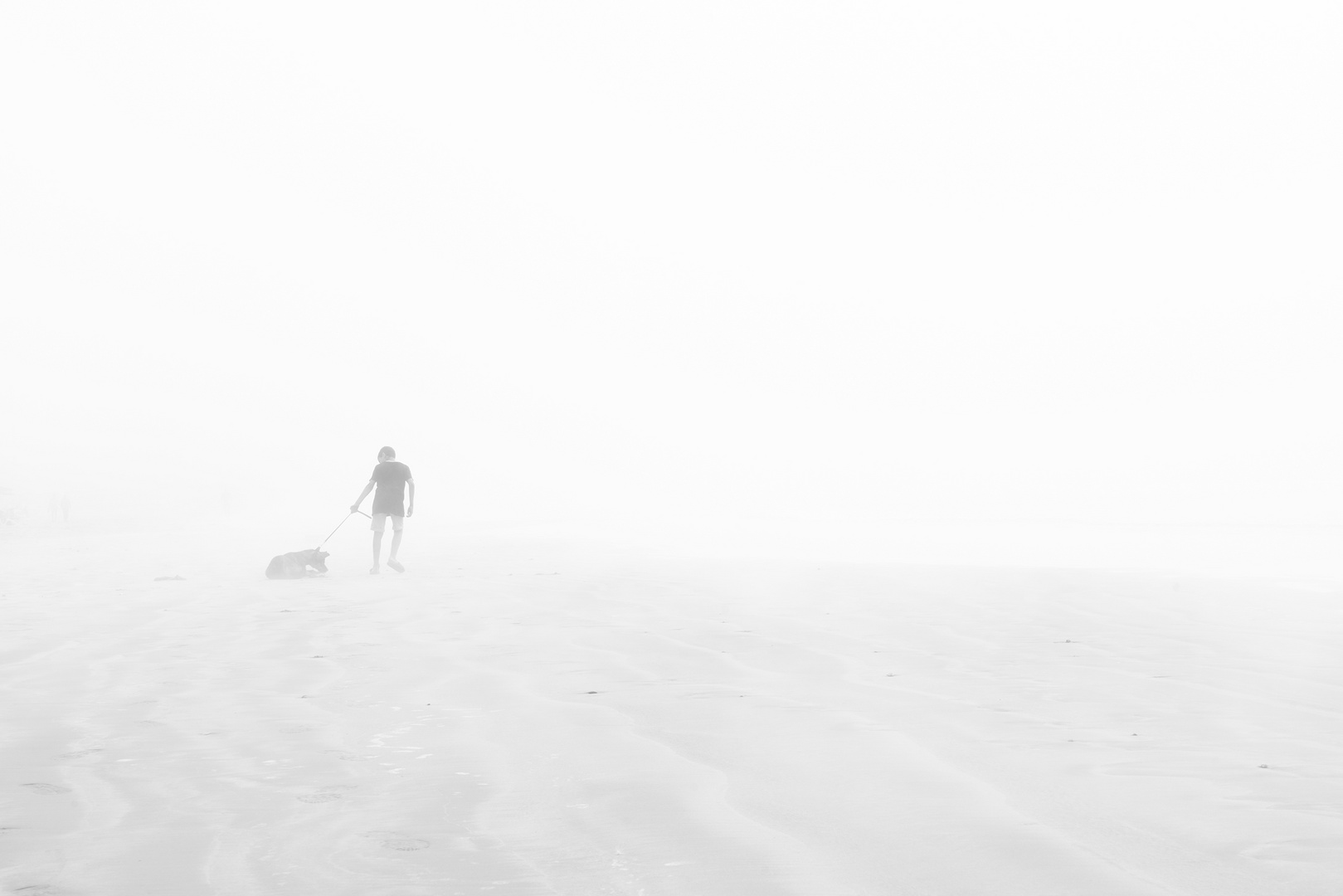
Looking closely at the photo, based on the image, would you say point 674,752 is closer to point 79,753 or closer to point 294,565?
point 79,753

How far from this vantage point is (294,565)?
11.8 m

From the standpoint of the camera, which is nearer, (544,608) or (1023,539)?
(544,608)

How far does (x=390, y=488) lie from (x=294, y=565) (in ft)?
5.81

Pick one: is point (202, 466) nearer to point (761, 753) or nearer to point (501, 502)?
point (501, 502)

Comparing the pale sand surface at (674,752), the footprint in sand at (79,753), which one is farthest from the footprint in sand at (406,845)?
the footprint in sand at (79,753)

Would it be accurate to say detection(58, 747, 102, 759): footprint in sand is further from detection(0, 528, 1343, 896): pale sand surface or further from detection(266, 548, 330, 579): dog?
detection(266, 548, 330, 579): dog

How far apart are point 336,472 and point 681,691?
79.5 metres

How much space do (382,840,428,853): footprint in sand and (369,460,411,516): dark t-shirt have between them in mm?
10414

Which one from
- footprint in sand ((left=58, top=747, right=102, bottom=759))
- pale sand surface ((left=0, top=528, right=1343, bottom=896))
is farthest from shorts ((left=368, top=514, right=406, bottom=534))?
footprint in sand ((left=58, top=747, right=102, bottom=759))

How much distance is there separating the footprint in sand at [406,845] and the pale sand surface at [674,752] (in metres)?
0.01

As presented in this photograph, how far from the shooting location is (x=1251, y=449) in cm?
6231

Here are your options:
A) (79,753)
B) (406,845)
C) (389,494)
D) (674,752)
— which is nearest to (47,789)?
(79,753)

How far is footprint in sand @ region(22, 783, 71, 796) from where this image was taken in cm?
342

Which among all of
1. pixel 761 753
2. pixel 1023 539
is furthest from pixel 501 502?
pixel 761 753
